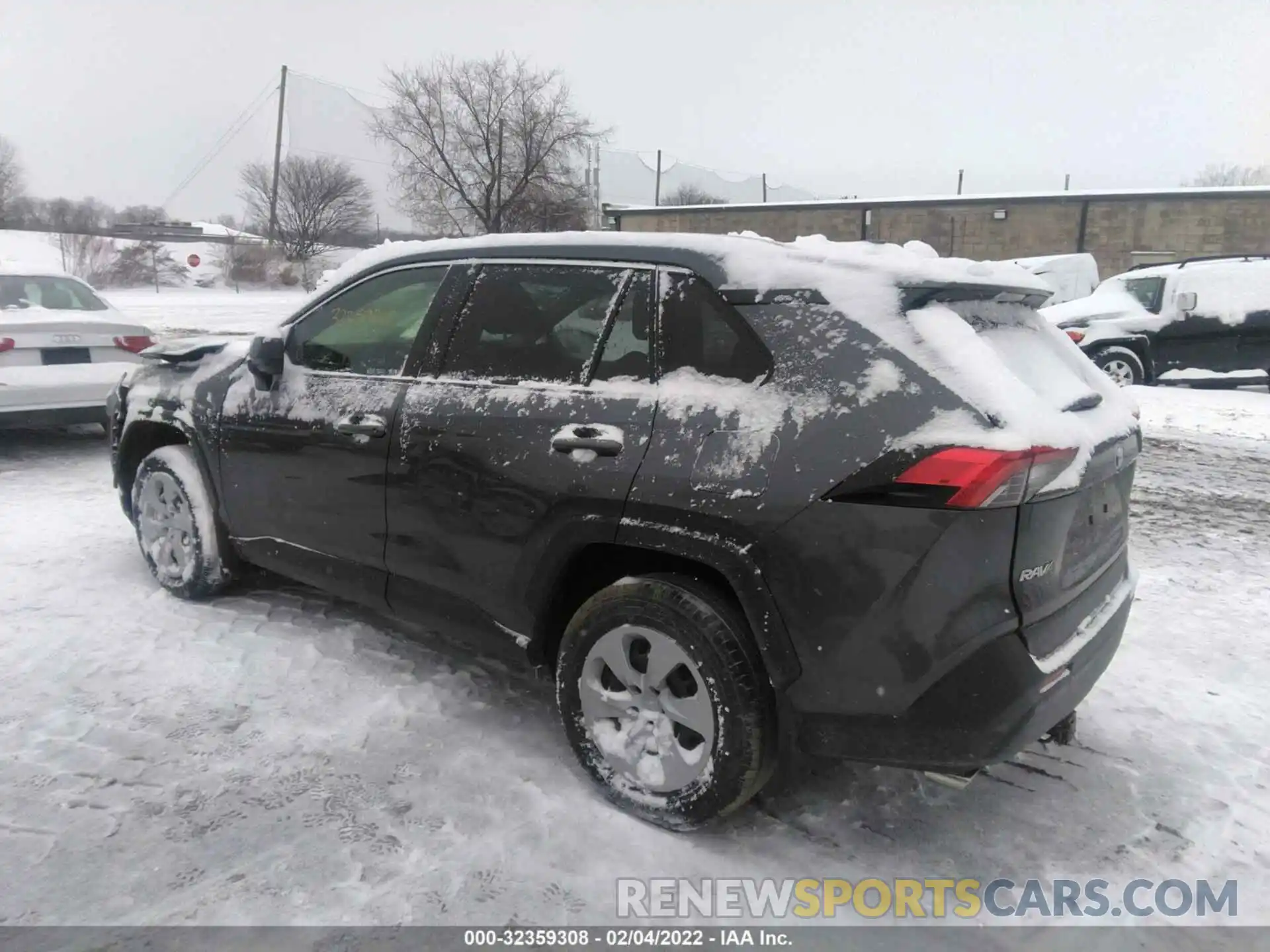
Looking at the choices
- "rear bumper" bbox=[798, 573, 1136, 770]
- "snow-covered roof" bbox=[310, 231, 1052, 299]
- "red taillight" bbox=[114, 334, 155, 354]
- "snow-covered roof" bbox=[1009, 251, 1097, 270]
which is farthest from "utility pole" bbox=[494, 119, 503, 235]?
"rear bumper" bbox=[798, 573, 1136, 770]

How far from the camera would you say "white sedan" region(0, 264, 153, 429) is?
6328 mm

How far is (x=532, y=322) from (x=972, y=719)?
1.79 meters

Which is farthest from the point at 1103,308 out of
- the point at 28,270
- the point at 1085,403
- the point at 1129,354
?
the point at 28,270

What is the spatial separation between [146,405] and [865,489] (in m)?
3.59

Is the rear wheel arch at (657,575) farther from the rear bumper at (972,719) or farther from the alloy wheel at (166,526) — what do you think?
the alloy wheel at (166,526)

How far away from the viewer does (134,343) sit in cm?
692

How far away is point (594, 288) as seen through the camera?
2.80 meters

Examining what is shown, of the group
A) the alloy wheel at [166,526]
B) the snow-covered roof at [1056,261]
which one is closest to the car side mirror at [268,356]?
the alloy wheel at [166,526]

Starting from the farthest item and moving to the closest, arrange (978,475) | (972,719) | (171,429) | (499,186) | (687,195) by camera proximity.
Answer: (687,195) → (499,186) → (171,429) → (972,719) → (978,475)

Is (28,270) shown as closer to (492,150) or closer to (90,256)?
(492,150)

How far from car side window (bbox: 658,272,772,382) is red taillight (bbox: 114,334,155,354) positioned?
5770 millimetres

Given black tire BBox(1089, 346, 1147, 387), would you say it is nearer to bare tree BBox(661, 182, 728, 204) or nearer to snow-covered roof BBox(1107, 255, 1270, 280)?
snow-covered roof BBox(1107, 255, 1270, 280)

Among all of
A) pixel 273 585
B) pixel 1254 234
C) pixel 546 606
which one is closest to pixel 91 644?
pixel 273 585

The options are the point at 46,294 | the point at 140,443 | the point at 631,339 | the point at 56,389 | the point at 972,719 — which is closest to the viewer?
the point at 972,719
